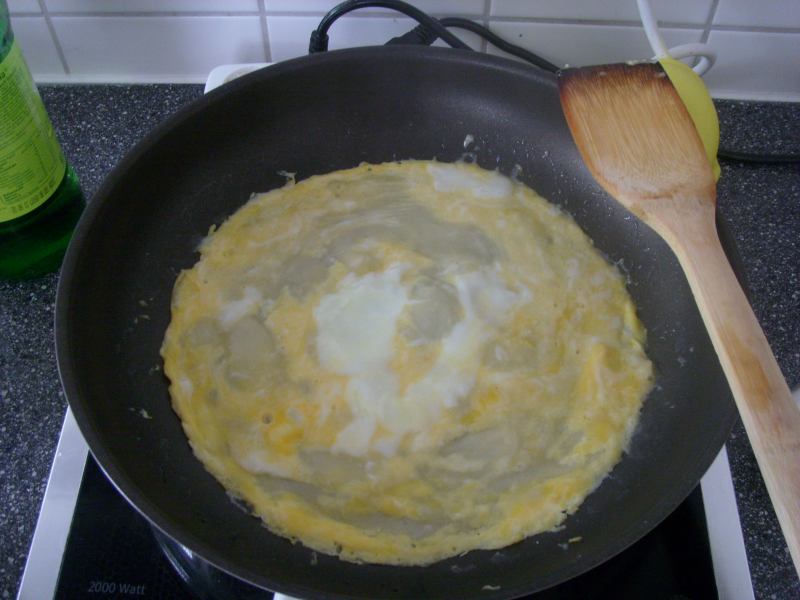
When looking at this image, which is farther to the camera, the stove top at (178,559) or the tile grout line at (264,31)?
the tile grout line at (264,31)

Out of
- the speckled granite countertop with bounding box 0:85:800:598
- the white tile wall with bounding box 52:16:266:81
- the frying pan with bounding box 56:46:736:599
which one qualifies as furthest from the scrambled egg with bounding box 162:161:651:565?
the white tile wall with bounding box 52:16:266:81

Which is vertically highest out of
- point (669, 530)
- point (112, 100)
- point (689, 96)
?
point (689, 96)

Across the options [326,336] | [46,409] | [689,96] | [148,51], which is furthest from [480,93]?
[46,409]

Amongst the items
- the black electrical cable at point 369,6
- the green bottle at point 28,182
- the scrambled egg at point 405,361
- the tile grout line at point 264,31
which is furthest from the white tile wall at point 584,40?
the green bottle at point 28,182

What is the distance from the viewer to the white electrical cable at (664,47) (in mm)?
976

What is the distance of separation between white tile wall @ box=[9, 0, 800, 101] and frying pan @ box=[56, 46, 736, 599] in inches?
5.0

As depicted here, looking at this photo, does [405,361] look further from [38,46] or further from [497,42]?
[38,46]

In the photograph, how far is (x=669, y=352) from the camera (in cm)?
89

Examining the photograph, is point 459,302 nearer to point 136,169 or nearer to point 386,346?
point 386,346

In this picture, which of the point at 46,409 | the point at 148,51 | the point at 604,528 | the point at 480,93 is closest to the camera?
the point at 604,528

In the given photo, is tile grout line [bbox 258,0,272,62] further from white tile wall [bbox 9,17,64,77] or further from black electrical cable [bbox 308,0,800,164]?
white tile wall [bbox 9,17,64,77]

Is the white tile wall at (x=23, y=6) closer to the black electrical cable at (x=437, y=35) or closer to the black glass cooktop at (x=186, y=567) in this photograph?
the black electrical cable at (x=437, y=35)

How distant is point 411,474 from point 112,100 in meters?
0.74

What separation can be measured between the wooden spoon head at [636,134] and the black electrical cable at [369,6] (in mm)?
228
